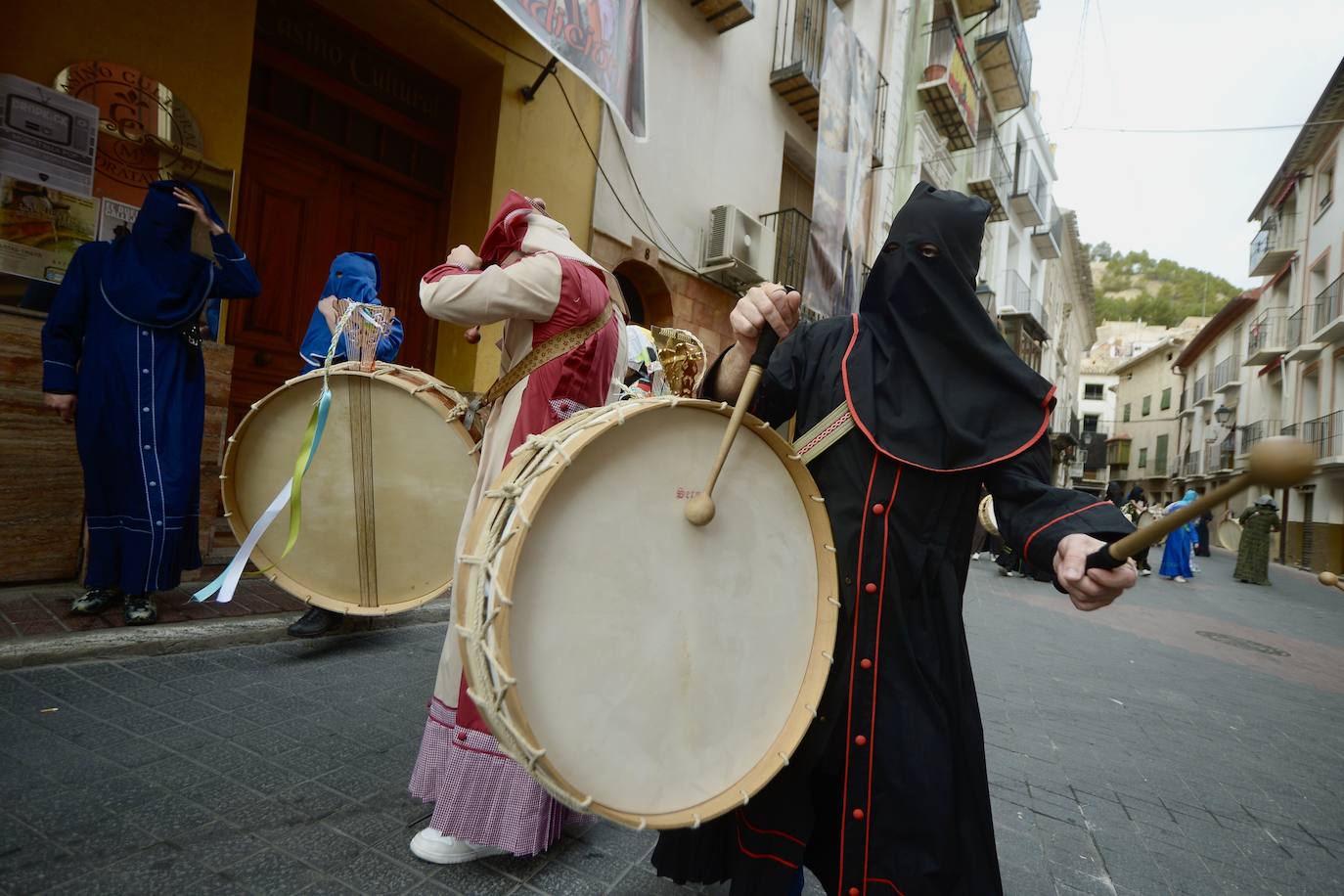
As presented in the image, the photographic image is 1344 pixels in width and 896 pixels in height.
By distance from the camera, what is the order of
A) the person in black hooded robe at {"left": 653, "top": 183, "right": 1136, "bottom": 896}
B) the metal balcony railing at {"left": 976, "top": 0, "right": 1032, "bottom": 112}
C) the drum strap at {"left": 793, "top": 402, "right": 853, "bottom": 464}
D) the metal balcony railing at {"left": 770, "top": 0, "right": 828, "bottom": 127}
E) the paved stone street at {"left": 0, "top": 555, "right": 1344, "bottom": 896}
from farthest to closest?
the metal balcony railing at {"left": 976, "top": 0, "right": 1032, "bottom": 112} < the metal balcony railing at {"left": 770, "top": 0, "right": 828, "bottom": 127} < the paved stone street at {"left": 0, "top": 555, "right": 1344, "bottom": 896} < the drum strap at {"left": 793, "top": 402, "right": 853, "bottom": 464} < the person in black hooded robe at {"left": 653, "top": 183, "right": 1136, "bottom": 896}

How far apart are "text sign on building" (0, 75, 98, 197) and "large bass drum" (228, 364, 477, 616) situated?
2.61m

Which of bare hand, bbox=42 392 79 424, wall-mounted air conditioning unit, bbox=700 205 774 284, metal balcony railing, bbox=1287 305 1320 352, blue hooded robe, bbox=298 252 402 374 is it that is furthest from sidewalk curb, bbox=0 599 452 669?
metal balcony railing, bbox=1287 305 1320 352

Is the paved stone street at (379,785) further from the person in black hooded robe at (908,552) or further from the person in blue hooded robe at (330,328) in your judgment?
the person in black hooded robe at (908,552)

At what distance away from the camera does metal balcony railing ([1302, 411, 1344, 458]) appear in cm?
2025

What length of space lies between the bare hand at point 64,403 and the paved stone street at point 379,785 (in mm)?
1154

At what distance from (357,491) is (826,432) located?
183cm

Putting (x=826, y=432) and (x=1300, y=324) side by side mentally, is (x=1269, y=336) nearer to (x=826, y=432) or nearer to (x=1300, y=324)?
(x=1300, y=324)

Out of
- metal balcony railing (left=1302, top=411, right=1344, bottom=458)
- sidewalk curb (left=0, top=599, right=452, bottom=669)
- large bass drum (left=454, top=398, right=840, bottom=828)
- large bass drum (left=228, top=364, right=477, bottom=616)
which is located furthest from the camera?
metal balcony railing (left=1302, top=411, right=1344, bottom=458)

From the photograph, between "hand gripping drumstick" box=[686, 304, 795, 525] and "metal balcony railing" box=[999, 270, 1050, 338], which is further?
"metal balcony railing" box=[999, 270, 1050, 338]

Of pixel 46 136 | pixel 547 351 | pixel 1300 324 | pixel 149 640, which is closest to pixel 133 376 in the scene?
pixel 149 640

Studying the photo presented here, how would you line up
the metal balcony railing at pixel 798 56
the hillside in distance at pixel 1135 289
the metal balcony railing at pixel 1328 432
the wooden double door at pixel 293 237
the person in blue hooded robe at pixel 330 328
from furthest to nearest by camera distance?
the hillside in distance at pixel 1135 289, the metal balcony railing at pixel 1328 432, the metal balcony railing at pixel 798 56, the wooden double door at pixel 293 237, the person in blue hooded robe at pixel 330 328

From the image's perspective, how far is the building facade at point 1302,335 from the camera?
20.4 meters

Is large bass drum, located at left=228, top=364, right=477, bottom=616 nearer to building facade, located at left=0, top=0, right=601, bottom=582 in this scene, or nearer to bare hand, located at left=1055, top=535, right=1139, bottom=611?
bare hand, located at left=1055, top=535, right=1139, bottom=611

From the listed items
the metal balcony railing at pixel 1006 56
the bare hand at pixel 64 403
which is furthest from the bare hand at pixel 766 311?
the metal balcony railing at pixel 1006 56
